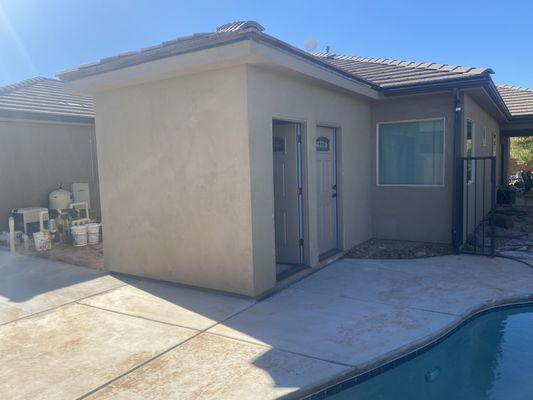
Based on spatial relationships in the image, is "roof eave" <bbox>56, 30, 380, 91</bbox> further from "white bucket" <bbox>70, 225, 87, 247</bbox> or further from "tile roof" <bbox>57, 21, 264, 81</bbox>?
"white bucket" <bbox>70, 225, 87, 247</bbox>

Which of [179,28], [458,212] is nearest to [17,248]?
[179,28]

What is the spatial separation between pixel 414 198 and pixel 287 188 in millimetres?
3329

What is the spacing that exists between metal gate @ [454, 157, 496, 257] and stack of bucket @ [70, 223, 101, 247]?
7009 mm

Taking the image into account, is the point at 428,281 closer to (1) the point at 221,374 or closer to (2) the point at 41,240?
(1) the point at 221,374

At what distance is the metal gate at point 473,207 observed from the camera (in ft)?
25.3

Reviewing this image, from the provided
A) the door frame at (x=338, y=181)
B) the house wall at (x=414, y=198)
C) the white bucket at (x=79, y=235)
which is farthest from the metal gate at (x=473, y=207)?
the white bucket at (x=79, y=235)

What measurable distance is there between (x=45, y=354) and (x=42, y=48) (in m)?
9.18

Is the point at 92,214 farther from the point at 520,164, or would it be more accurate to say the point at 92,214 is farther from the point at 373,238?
the point at 520,164

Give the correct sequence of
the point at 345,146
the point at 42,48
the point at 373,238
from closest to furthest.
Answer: the point at 345,146 < the point at 373,238 < the point at 42,48

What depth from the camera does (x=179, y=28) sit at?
9.95m

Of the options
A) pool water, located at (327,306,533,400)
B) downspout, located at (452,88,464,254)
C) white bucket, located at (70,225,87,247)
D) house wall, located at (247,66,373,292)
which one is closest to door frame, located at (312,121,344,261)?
house wall, located at (247,66,373,292)

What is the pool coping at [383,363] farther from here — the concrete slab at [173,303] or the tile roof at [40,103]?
the tile roof at [40,103]

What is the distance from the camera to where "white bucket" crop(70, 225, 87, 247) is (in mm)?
8836

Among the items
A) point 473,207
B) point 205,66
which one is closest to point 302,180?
point 205,66
